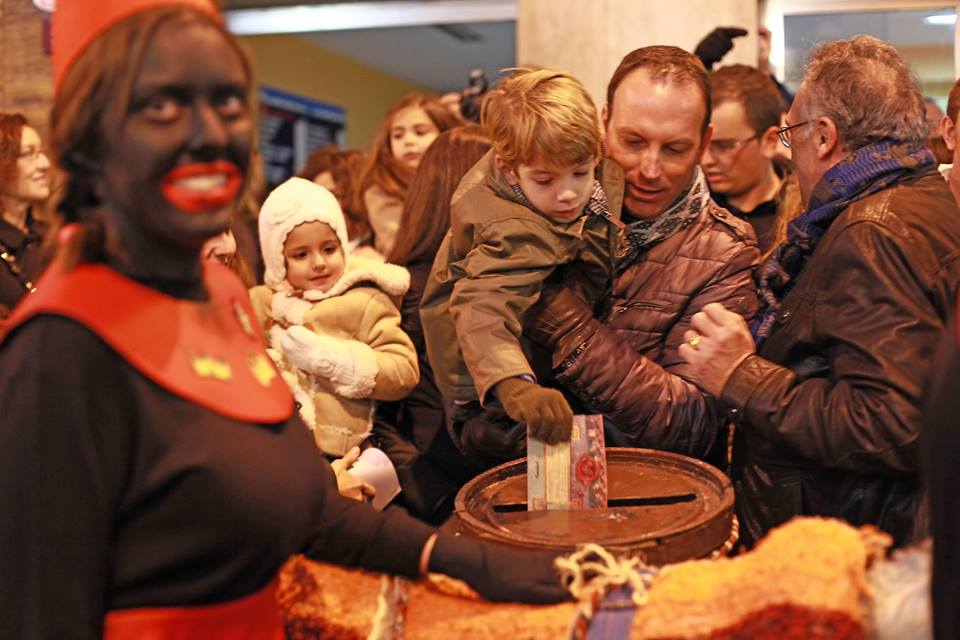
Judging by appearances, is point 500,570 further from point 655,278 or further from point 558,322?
point 655,278

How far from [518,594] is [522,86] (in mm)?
1241

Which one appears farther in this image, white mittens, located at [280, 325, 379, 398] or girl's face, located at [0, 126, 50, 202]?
girl's face, located at [0, 126, 50, 202]

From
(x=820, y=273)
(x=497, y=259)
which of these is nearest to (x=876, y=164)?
(x=820, y=273)

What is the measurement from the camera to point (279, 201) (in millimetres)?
3219

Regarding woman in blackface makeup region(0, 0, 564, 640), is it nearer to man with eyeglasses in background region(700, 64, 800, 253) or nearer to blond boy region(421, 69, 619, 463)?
blond boy region(421, 69, 619, 463)

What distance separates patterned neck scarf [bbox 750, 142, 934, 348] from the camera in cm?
223

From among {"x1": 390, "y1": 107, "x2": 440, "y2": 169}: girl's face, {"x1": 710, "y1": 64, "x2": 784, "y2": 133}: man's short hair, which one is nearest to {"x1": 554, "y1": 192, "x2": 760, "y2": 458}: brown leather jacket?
{"x1": 710, "y1": 64, "x2": 784, "y2": 133}: man's short hair

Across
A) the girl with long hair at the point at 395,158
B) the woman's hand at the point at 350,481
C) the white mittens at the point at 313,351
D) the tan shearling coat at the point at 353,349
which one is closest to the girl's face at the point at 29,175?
the girl with long hair at the point at 395,158

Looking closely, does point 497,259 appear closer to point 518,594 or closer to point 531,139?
point 531,139

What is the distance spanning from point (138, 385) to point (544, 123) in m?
1.25

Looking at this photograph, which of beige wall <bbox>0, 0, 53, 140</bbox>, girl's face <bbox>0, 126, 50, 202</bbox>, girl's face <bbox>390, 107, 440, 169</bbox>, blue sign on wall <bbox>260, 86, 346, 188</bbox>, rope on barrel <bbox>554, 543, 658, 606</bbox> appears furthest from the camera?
blue sign on wall <bbox>260, 86, 346, 188</bbox>

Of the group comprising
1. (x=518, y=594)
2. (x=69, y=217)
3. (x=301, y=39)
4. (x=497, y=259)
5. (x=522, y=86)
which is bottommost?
(x=518, y=594)

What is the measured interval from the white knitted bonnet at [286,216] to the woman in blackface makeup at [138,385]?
1.71 m

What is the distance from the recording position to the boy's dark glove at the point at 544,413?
2.11 metres
